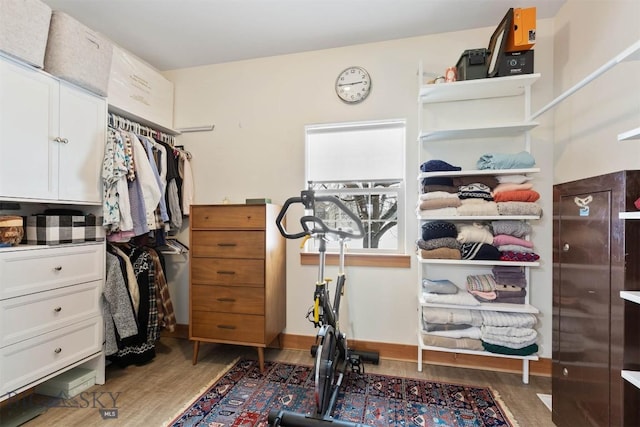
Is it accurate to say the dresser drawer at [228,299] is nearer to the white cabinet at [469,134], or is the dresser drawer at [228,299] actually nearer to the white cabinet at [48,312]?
the white cabinet at [48,312]

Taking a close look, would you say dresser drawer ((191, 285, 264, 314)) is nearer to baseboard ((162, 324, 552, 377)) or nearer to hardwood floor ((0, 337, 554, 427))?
hardwood floor ((0, 337, 554, 427))

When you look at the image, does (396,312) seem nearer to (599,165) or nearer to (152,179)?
(599,165)

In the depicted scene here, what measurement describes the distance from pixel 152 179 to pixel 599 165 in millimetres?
2892

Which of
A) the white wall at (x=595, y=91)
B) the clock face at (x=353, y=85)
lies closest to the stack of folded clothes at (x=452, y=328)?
the white wall at (x=595, y=91)

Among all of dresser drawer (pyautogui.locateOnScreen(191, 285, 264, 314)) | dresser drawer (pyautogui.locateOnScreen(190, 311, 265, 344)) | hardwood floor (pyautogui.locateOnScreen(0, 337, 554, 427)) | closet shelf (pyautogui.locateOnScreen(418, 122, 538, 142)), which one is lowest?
hardwood floor (pyautogui.locateOnScreen(0, 337, 554, 427))

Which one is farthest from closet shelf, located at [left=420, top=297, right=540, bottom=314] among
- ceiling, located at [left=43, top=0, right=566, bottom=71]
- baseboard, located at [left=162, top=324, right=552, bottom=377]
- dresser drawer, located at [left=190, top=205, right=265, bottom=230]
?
ceiling, located at [left=43, top=0, right=566, bottom=71]

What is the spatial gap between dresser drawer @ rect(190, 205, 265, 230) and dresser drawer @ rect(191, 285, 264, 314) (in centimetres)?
46

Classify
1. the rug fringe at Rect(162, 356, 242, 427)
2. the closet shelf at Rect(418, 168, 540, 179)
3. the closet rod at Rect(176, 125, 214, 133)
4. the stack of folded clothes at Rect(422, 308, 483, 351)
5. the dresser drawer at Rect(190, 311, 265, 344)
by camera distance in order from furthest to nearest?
1. the closet rod at Rect(176, 125, 214, 133)
2. the dresser drawer at Rect(190, 311, 265, 344)
3. the stack of folded clothes at Rect(422, 308, 483, 351)
4. the closet shelf at Rect(418, 168, 540, 179)
5. the rug fringe at Rect(162, 356, 242, 427)

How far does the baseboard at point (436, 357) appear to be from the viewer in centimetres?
203

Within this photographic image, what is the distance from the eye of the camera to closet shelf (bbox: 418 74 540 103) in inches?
71.5

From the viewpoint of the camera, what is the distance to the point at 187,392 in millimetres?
1790

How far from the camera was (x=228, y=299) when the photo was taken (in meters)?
2.07

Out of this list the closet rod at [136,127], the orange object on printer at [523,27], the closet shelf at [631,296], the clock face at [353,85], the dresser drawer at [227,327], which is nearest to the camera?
the closet shelf at [631,296]

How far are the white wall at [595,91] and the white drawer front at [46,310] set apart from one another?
315 cm
